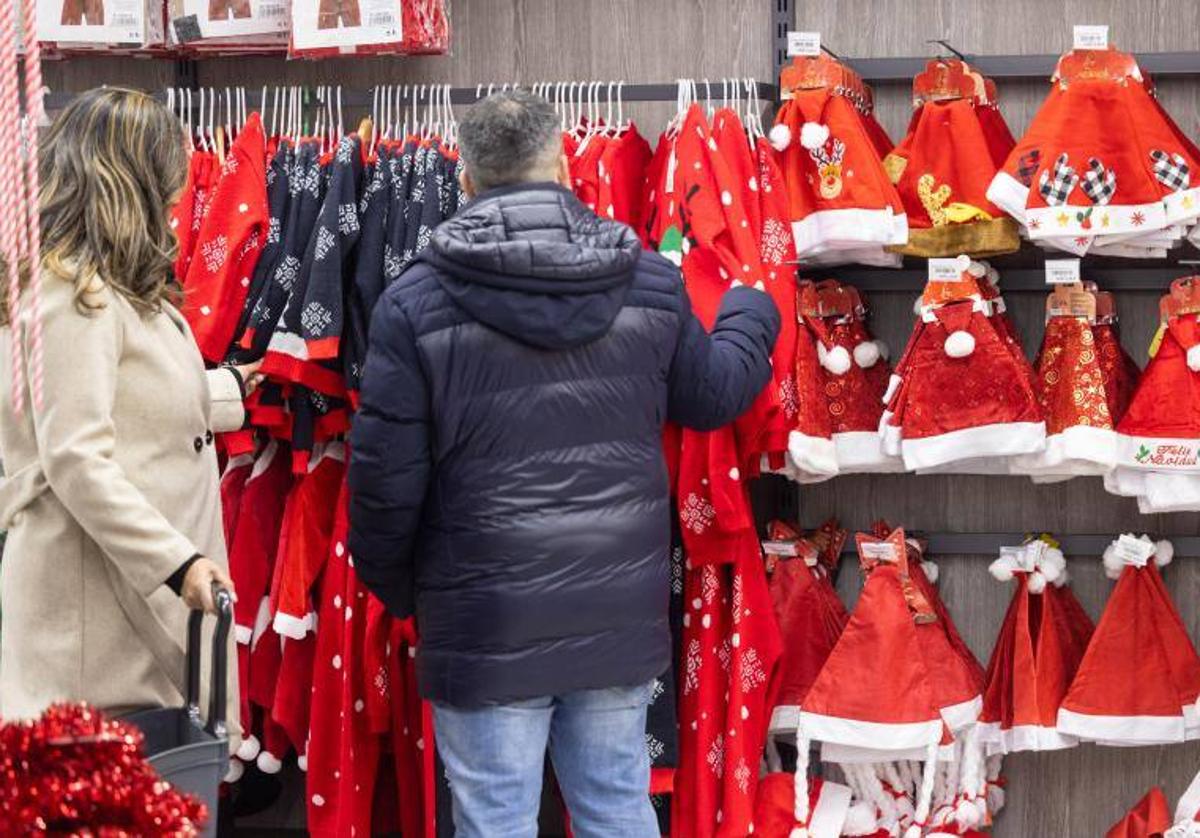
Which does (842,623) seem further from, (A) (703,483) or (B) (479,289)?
(B) (479,289)

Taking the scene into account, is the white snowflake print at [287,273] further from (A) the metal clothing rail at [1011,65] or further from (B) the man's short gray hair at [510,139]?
(A) the metal clothing rail at [1011,65]

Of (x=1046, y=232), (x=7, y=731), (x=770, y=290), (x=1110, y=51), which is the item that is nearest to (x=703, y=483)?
(x=770, y=290)

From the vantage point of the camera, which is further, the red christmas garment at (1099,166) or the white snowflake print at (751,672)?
the white snowflake print at (751,672)

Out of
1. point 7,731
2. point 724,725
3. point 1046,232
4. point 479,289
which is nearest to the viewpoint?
point 7,731

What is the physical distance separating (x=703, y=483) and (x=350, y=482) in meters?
0.94

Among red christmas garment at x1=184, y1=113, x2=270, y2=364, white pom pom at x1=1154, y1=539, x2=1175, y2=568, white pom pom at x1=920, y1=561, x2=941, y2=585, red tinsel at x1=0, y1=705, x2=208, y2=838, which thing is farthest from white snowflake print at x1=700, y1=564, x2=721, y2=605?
red tinsel at x1=0, y1=705, x2=208, y2=838

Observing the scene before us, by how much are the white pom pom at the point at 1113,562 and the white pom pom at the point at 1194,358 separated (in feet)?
1.44

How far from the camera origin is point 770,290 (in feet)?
10.8

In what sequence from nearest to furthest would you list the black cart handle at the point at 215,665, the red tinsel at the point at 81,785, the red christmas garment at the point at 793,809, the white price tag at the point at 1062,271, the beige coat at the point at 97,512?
the red tinsel at the point at 81,785 < the black cart handle at the point at 215,665 < the beige coat at the point at 97,512 < the white price tag at the point at 1062,271 < the red christmas garment at the point at 793,809

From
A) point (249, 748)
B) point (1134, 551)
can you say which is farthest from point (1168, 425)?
point (249, 748)

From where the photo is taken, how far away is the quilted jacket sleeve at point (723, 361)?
2.58m

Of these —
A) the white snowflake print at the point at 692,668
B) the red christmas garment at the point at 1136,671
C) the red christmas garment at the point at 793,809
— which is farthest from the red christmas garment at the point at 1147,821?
the white snowflake print at the point at 692,668

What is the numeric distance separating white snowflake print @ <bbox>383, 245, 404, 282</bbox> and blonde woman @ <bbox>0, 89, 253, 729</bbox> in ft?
3.08

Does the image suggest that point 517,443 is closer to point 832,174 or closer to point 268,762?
point 832,174
